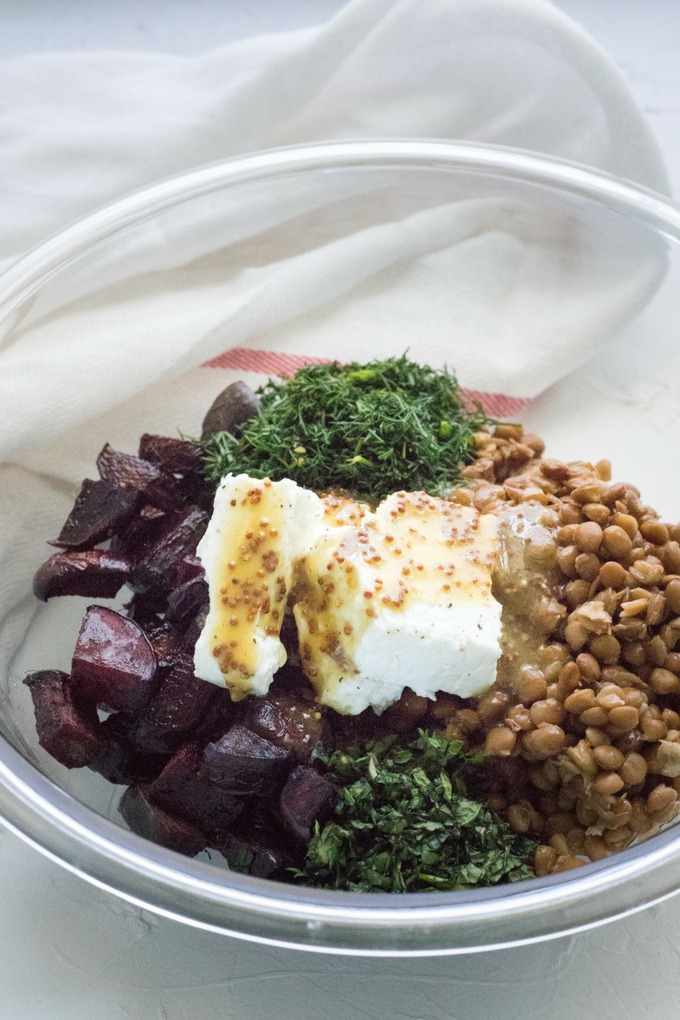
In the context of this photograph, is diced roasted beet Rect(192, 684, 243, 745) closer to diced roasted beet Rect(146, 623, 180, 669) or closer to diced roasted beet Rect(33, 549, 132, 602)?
diced roasted beet Rect(146, 623, 180, 669)

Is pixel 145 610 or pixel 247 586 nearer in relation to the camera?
pixel 247 586

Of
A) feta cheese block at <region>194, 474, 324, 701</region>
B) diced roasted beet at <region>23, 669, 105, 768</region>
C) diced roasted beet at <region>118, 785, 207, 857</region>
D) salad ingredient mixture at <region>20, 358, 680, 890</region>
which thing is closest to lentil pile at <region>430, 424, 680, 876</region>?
salad ingredient mixture at <region>20, 358, 680, 890</region>

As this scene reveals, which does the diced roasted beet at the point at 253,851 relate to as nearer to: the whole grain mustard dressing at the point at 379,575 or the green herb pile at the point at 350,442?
the whole grain mustard dressing at the point at 379,575

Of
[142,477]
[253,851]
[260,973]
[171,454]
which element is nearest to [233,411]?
[171,454]

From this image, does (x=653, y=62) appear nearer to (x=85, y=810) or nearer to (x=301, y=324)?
(x=301, y=324)

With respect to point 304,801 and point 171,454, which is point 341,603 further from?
point 171,454

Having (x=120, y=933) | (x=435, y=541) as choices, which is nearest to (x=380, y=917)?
(x=120, y=933)
